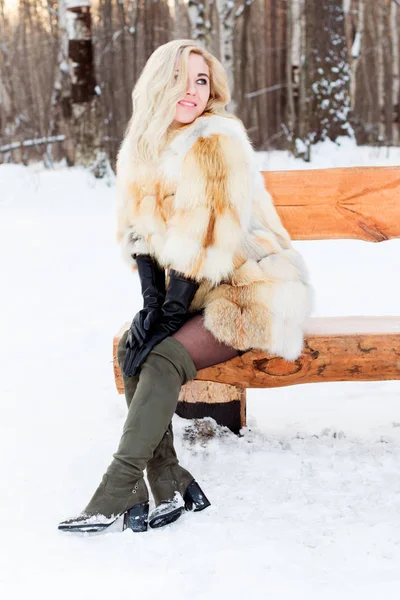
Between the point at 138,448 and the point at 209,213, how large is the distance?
87cm

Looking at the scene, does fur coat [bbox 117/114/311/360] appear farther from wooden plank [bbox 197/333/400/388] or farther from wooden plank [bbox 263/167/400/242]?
wooden plank [bbox 263/167/400/242]

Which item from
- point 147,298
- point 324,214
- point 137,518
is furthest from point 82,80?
point 137,518

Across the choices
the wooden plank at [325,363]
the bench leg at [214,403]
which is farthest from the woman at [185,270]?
the bench leg at [214,403]

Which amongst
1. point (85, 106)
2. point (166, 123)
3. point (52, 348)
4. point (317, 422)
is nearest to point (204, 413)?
point (317, 422)

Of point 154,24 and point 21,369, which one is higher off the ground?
point 154,24

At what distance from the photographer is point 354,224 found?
3449 mm

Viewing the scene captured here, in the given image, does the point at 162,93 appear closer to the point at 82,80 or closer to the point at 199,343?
the point at 199,343

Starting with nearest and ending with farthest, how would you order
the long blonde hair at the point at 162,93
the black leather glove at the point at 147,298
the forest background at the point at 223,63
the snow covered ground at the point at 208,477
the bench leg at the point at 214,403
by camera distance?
the snow covered ground at the point at 208,477
the black leather glove at the point at 147,298
the long blonde hair at the point at 162,93
the bench leg at the point at 214,403
the forest background at the point at 223,63

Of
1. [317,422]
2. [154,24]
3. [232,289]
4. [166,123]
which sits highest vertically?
[154,24]

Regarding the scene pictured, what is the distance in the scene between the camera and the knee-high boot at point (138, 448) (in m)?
2.57

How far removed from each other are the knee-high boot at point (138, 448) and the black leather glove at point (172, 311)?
0.16 ft

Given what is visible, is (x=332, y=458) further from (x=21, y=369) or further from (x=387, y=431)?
(x=21, y=369)

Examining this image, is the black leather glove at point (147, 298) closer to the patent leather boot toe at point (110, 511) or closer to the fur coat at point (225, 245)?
the fur coat at point (225, 245)

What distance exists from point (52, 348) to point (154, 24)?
13.5m
